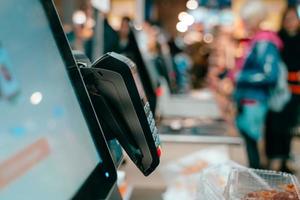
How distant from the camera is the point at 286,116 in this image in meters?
4.00

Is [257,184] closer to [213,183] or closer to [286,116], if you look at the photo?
[213,183]

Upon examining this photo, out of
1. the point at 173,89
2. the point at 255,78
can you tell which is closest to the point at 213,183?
the point at 255,78

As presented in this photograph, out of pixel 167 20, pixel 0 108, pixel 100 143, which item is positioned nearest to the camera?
pixel 0 108

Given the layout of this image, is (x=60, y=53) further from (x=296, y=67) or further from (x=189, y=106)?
(x=296, y=67)

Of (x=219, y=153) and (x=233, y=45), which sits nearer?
(x=219, y=153)

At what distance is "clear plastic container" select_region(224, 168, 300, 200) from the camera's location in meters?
0.71

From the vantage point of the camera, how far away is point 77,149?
647 mm

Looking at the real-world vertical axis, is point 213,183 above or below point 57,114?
below

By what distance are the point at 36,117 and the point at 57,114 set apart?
62mm

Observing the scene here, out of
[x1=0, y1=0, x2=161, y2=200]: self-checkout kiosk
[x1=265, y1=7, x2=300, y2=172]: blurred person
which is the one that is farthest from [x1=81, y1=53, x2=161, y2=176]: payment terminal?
[x1=265, y1=7, x2=300, y2=172]: blurred person

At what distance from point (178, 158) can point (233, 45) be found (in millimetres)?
6063

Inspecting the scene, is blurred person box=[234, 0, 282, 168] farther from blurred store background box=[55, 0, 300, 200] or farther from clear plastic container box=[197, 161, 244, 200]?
clear plastic container box=[197, 161, 244, 200]

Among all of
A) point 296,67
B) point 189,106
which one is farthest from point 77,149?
point 296,67

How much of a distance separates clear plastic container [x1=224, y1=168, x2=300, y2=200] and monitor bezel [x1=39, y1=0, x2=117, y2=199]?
203mm
